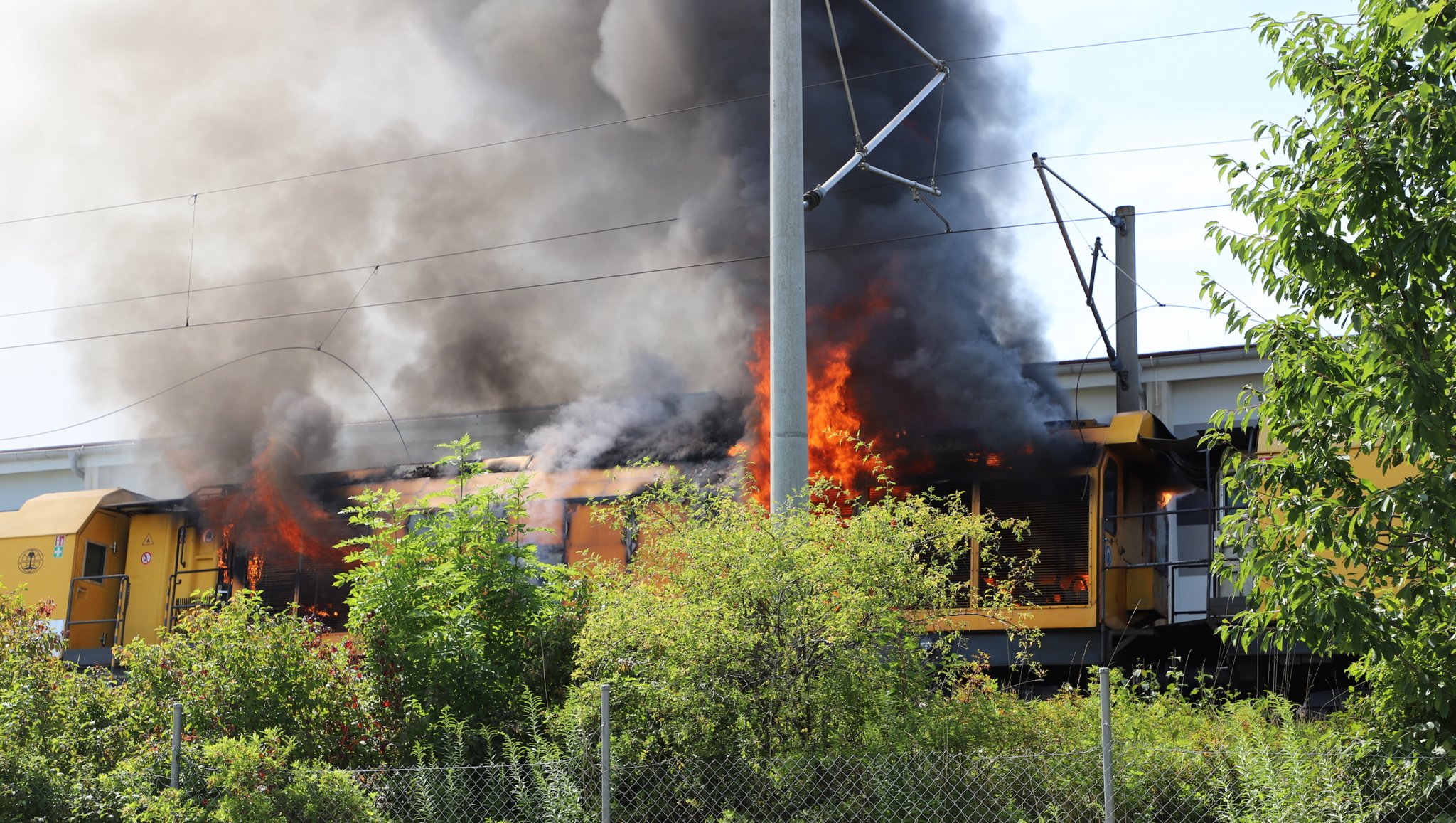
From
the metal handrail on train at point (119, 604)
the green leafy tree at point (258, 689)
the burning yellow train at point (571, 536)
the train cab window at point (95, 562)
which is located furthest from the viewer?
the train cab window at point (95, 562)

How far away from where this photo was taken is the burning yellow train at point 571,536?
11734 mm

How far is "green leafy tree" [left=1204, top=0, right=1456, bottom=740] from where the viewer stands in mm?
5754

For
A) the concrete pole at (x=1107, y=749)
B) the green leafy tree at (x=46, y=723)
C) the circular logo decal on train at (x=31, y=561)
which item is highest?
the circular logo decal on train at (x=31, y=561)

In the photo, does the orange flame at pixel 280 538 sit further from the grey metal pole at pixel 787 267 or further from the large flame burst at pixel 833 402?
the grey metal pole at pixel 787 267

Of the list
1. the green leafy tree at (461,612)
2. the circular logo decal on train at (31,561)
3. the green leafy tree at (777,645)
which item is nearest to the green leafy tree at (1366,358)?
the green leafy tree at (777,645)

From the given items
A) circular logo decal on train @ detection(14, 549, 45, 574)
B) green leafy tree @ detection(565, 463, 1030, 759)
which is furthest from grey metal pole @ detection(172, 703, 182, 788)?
circular logo decal on train @ detection(14, 549, 45, 574)

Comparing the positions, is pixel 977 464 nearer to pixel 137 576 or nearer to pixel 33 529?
pixel 137 576

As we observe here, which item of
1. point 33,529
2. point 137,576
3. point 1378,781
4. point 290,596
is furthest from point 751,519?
point 33,529

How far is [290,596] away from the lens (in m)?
15.8

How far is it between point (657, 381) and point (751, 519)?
10671mm

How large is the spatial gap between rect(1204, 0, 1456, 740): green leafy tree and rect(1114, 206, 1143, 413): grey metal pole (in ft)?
30.4

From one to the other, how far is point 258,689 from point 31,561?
11.4 m

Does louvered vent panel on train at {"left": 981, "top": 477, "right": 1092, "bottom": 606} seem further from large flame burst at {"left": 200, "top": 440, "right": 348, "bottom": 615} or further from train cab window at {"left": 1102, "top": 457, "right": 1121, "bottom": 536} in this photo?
large flame burst at {"left": 200, "top": 440, "right": 348, "bottom": 615}

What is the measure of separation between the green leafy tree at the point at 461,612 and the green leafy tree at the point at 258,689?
31cm
